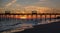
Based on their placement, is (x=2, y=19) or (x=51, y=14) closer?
(x=51, y=14)

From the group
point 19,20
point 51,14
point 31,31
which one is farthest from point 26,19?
point 31,31

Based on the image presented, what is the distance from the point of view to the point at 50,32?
11953 mm

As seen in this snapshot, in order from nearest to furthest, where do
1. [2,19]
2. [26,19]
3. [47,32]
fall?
1. [47,32]
2. [26,19]
3. [2,19]

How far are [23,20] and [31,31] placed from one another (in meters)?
7.62

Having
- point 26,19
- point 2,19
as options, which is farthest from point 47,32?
point 2,19

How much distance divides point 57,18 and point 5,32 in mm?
8830

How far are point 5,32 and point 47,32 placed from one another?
2.79 meters

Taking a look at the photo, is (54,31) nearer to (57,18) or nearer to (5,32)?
(5,32)

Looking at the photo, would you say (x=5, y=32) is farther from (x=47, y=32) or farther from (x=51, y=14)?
(x=51, y=14)

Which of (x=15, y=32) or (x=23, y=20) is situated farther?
(x=23, y=20)

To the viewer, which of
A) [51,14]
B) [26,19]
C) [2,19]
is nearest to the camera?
[51,14]

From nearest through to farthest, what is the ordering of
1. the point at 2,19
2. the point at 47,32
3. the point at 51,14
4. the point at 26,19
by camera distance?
the point at 47,32, the point at 51,14, the point at 26,19, the point at 2,19

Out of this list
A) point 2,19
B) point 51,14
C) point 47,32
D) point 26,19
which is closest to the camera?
point 47,32

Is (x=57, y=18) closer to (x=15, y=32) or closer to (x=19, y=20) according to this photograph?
(x=19, y=20)
